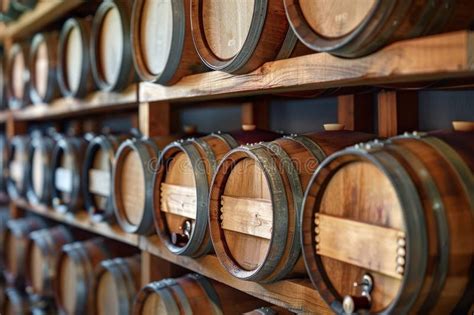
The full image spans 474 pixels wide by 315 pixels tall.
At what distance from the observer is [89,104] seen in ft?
10.6

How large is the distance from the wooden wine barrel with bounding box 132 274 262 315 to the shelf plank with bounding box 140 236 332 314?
81 millimetres

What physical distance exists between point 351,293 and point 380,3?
78cm

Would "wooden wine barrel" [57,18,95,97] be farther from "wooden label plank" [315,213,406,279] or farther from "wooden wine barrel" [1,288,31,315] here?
"wooden label plank" [315,213,406,279]

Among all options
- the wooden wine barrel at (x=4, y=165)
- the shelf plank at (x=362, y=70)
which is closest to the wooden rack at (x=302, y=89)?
the shelf plank at (x=362, y=70)

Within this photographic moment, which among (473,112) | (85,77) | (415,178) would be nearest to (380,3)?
(415,178)

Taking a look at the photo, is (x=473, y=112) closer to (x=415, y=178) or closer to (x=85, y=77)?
Answer: (x=415, y=178)

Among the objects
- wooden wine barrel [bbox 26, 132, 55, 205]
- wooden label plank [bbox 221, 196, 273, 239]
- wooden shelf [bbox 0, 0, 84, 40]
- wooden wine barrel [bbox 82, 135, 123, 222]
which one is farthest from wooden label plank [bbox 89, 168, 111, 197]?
wooden label plank [bbox 221, 196, 273, 239]

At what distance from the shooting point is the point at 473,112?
6.60 feet

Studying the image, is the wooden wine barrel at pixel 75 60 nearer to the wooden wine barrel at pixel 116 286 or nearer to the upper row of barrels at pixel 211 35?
the upper row of barrels at pixel 211 35

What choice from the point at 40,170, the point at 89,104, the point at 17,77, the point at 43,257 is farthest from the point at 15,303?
the point at 89,104

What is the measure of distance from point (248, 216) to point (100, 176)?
58.3 inches

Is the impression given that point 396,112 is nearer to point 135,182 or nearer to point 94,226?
point 135,182

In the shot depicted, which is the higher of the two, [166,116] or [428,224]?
[166,116]

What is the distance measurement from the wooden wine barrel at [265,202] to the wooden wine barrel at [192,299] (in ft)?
1.28
